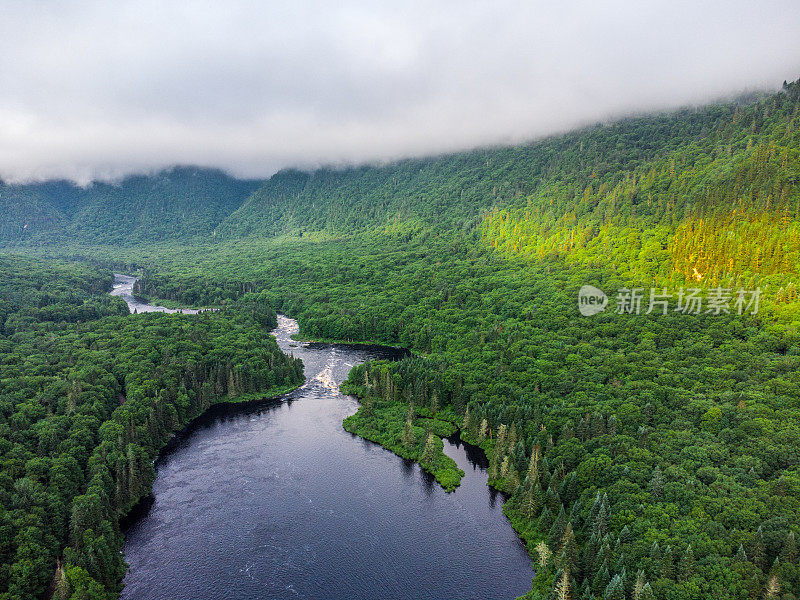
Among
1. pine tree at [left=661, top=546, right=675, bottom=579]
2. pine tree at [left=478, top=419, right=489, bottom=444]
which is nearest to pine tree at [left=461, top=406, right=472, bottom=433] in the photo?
pine tree at [left=478, top=419, right=489, bottom=444]

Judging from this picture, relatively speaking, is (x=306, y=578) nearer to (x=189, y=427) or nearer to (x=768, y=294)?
(x=189, y=427)

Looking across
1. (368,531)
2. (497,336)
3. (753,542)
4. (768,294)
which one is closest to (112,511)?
(368,531)

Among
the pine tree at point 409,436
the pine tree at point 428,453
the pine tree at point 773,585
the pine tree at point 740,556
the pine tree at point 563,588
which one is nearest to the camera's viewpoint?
the pine tree at point 773,585

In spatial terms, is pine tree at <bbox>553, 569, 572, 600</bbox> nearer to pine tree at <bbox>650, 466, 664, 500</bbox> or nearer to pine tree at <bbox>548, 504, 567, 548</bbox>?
pine tree at <bbox>548, 504, 567, 548</bbox>

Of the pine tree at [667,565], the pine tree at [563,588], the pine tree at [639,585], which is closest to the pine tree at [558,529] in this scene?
the pine tree at [563,588]

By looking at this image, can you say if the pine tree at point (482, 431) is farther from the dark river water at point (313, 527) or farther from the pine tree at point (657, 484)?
the pine tree at point (657, 484)

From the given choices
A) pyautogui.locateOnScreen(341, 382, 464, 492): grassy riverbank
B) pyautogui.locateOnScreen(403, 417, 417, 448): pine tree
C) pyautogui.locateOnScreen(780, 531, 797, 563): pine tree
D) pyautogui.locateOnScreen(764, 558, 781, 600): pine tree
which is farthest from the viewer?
pyautogui.locateOnScreen(403, 417, 417, 448): pine tree

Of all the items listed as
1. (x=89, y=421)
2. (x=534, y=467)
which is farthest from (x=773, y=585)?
(x=89, y=421)
